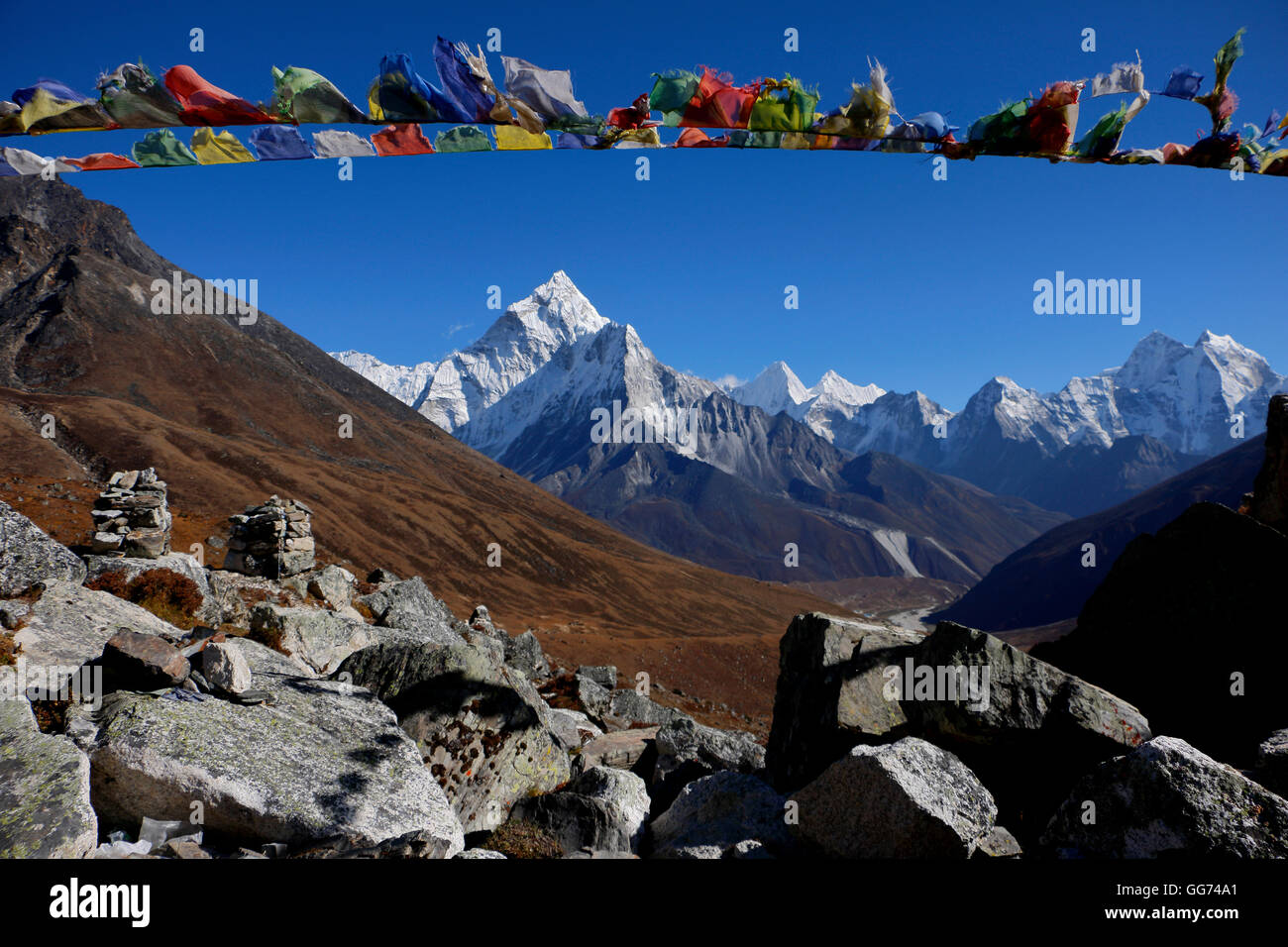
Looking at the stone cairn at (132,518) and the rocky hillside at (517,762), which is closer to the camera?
the rocky hillside at (517,762)

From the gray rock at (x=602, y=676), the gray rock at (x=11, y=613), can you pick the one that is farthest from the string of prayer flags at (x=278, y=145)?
the gray rock at (x=602, y=676)

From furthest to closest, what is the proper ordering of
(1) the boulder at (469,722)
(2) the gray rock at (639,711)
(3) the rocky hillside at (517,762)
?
(2) the gray rock at (639,711), (1) the boulder at (469,722), (3) the rocky hillside at (517,762)

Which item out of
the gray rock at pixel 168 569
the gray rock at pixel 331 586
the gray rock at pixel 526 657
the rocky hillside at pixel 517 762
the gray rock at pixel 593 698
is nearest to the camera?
the rocky hillside at pixel 517 762

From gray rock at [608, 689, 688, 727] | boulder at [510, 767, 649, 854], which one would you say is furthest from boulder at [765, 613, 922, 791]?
gray rock at [608, 689, 688, 727]


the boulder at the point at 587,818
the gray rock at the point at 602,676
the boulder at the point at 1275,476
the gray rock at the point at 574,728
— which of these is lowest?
the gray rock at the point at 602,676

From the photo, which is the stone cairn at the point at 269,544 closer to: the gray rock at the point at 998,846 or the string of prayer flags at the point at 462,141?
the string of prayer flags at the point at 462,141

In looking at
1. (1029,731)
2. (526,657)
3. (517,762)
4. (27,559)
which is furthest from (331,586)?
(1029,731)
